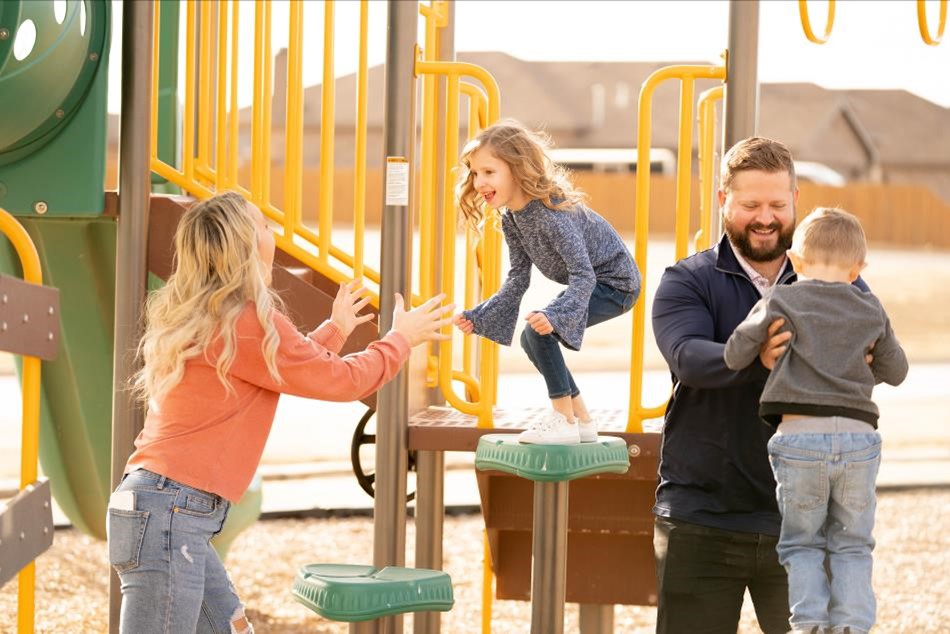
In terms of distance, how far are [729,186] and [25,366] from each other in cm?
185

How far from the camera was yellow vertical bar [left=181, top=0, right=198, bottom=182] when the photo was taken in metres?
5.03

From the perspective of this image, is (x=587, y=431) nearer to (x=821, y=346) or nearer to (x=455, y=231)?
(x=455, y=231)

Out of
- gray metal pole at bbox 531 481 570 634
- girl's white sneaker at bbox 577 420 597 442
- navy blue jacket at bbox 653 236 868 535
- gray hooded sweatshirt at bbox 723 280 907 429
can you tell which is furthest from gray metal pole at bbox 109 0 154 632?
gray hooded sweatshirt at bbox 723 280 907 429

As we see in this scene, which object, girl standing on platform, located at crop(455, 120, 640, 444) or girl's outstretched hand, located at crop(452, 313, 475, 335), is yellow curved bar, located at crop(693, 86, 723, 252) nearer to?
girl standing on platform, located at crop(455, 120, 640, 444)

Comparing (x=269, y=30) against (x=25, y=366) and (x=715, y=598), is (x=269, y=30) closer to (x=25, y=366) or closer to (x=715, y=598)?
(x=25, y=366)

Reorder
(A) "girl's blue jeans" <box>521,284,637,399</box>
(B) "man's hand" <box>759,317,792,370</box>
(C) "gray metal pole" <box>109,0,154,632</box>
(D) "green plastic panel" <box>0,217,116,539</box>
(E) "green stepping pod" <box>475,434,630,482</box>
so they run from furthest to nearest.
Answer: (D) "green plastic panel" <box>0,217,116,539</box>
(C) "gray metal pole" <box>109,0,154,632</box>
(A) "girl's blue jeans" <box>521,284,637,399</box>
(E) "green stepping pod" <box>475,434,630,482</box>
(B) "man's hand" <box>759,317,792,370</box>

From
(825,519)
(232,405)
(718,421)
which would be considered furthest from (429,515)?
(825,519)

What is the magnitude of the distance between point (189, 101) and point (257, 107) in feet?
1.06

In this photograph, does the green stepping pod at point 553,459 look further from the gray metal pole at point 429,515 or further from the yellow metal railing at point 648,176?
the gray metal pole at point 429,515

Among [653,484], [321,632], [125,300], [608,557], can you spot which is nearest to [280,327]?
[125,300]

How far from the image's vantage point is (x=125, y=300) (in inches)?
169

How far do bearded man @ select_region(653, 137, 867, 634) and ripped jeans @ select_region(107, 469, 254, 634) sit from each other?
1.07m

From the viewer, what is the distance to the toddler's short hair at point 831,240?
2.72 m

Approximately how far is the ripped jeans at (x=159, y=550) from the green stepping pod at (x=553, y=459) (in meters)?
0.72
